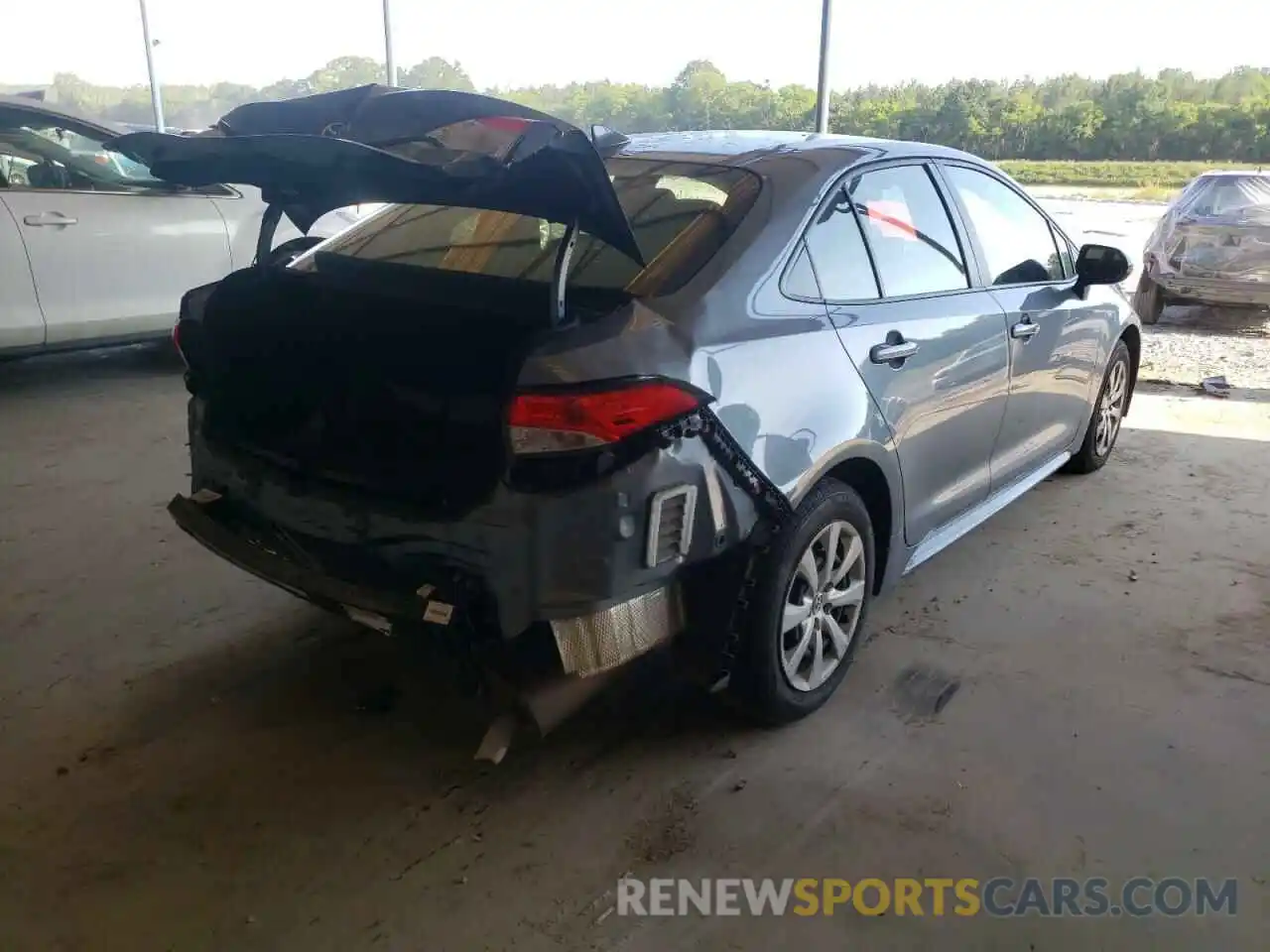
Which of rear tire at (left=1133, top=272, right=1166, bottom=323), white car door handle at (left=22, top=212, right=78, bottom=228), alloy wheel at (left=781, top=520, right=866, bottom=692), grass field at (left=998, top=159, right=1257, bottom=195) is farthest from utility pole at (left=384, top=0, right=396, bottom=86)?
alloy wheel at (left=781, top=520, right=866, bottom=692)

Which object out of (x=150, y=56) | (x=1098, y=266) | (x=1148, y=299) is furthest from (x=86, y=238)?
(x=150, y=56)

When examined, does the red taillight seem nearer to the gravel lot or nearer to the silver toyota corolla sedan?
the silver toyota corolla sedan

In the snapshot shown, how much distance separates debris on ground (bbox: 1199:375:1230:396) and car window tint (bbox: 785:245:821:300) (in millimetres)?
4718

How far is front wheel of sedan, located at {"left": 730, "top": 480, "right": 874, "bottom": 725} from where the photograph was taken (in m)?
2.37

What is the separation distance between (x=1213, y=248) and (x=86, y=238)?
25.3 ft

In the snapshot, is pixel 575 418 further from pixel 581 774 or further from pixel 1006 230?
pixel 1006 230

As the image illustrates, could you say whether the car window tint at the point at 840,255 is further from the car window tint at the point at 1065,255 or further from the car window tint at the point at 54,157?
the car window tint at the point at 54,157

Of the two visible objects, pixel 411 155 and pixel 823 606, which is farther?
pixel 823 606

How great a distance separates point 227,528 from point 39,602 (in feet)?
3.89

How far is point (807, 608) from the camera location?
2.55m

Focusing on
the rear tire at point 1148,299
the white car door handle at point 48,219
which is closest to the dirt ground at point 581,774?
the white car door handle at point 48,219

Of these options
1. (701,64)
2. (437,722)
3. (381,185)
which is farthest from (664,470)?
(701,64)

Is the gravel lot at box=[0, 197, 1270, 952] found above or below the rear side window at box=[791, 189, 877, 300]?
below

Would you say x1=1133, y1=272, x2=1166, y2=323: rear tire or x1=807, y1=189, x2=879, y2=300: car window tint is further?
x1=1133, y1=272, x2=1166, y2=323: rear tire
